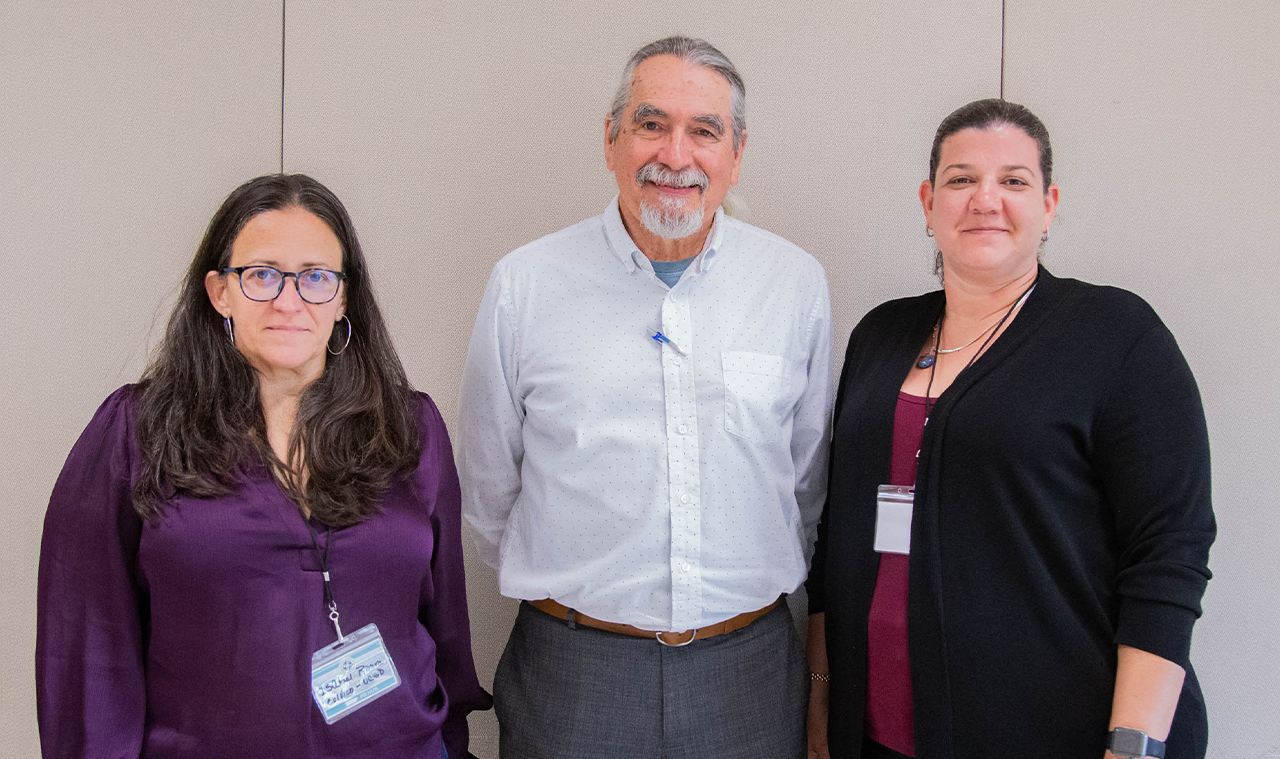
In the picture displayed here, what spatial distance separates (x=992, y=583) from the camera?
5.44ft

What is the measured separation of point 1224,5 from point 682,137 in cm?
159

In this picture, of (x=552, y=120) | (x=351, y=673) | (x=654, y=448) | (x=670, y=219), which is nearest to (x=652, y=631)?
(x=654, y=448)

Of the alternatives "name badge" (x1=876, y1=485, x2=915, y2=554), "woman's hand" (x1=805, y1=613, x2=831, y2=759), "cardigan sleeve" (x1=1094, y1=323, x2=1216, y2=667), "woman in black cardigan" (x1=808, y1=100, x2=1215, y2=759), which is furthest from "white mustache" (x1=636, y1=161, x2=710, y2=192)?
"woman's hand" (x1=805, y1=613, x2=831, y2=759)

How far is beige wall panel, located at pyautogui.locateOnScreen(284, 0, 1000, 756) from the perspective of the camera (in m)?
2.41

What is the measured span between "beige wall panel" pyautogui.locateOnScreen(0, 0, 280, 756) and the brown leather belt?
4.36 ft

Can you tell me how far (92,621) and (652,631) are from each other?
41.1 inches

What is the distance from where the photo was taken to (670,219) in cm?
191

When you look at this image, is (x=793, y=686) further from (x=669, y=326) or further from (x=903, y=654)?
(x=669, y=326)

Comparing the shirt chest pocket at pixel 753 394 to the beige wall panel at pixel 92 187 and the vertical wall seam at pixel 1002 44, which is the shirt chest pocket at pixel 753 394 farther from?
the beige wall panel at pixel 92 187

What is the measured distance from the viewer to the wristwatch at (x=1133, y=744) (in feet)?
4.95

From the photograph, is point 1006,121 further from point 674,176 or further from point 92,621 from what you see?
point 92,621

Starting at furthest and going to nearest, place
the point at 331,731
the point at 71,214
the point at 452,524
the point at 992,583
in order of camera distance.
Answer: the point at 71,214 < the point at 452,524 < the point at 992,583 < the point at 331,731

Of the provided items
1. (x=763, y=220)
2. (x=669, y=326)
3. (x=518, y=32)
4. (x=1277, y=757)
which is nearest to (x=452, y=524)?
(x=669, y=326)

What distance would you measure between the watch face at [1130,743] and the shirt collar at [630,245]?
3.94ft
